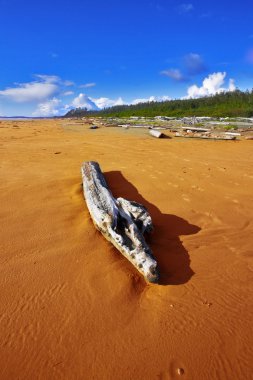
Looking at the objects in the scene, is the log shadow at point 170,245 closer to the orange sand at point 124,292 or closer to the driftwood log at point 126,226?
the orange sand at point 124,292

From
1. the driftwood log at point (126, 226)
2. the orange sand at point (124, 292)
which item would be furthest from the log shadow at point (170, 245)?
the driftwood log at point (126, 226)

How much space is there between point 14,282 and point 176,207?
10.4 feet

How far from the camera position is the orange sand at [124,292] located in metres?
2.22

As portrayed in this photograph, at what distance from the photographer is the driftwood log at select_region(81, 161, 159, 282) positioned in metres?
3.17

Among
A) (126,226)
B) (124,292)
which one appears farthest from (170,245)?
(124,292)

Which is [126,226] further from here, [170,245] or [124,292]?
[124,292]

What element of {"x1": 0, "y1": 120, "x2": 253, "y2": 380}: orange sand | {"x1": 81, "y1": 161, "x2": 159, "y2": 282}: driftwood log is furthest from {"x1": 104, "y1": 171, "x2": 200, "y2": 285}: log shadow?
{"x1": 81, "y1": 161, "x2": 159, "y2": 282}: driftwood log

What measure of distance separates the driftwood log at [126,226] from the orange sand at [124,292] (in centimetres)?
16

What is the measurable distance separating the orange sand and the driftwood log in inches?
6.3

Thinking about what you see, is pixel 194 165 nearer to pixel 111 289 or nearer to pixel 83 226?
pixel 83 226

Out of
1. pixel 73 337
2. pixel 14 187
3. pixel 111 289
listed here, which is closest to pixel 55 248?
pixel 111 289

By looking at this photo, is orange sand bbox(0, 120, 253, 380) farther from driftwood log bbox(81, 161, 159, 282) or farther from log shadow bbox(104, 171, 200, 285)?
driftwood log bbox(81, 161, 159, 282)

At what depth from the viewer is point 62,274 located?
329 centimetres

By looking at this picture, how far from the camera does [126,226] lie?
3725 mm
